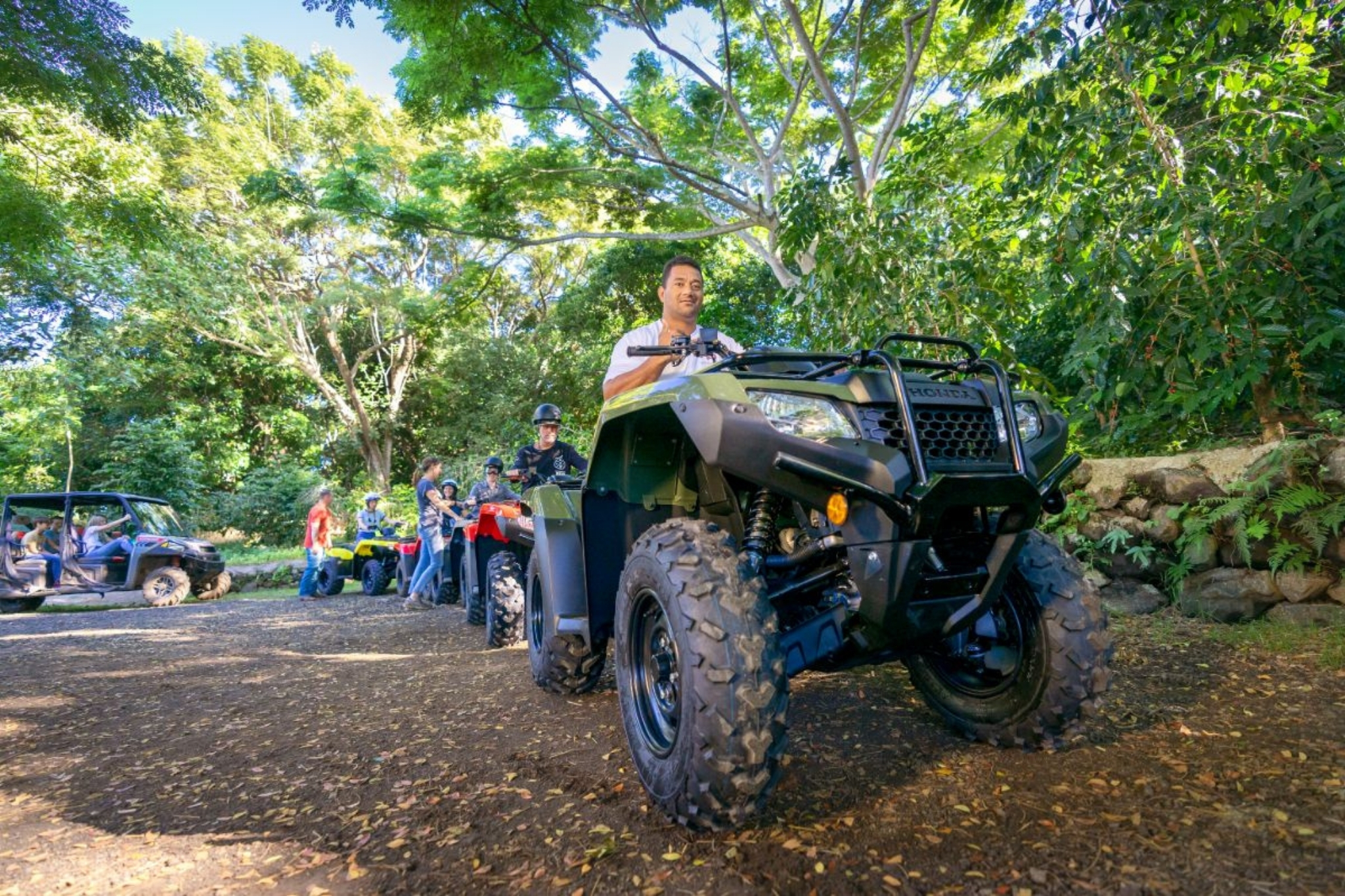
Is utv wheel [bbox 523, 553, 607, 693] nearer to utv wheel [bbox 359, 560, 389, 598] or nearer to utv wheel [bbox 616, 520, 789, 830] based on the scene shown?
utv wheel [bbox 616, 520, 789, 830]

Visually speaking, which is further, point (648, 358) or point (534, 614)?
point (534, 614)

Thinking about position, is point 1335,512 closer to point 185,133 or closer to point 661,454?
point 661,454

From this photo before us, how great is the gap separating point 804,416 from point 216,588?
12971 millimetres

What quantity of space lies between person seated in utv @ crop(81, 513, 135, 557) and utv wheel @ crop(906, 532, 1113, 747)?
11963 mm

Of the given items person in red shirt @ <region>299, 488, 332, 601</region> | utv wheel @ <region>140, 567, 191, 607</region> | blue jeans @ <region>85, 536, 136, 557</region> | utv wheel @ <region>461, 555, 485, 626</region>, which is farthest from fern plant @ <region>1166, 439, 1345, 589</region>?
blue jeans @ <region>85, 536, 136, 557</region>

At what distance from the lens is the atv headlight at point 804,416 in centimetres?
204

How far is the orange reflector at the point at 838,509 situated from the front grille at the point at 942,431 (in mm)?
189

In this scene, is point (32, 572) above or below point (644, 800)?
above

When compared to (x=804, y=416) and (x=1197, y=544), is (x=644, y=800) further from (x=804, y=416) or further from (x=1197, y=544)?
(x=1197, y=544)

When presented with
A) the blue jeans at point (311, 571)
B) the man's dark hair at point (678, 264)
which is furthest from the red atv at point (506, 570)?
the blue jeans at point (311, 571)

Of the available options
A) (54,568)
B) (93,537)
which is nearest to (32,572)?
(54,568)

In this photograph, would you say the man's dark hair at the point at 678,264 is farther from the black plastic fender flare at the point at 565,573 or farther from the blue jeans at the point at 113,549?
the blue jeans at the point at 113,549

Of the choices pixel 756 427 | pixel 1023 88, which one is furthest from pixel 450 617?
pixel 1023 88

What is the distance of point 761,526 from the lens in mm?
2309
